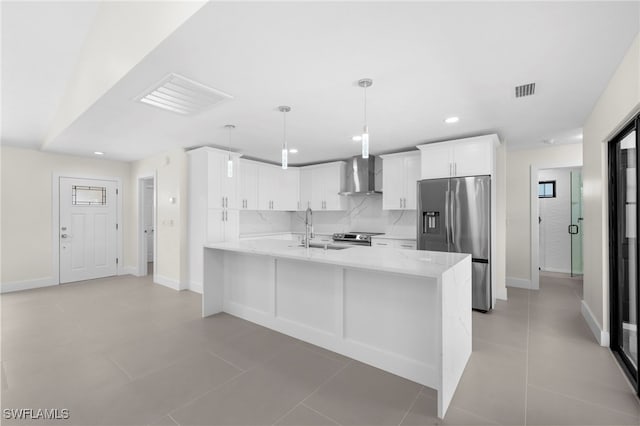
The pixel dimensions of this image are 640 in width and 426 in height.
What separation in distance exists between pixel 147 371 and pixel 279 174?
4.46m

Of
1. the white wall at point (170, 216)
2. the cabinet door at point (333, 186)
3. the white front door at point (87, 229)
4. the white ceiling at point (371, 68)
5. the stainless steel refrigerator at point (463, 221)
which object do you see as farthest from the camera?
the cabinet door at point (333, 186)

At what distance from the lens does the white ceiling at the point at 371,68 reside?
1657 mm

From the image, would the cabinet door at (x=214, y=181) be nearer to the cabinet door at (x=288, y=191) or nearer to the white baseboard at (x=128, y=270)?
the cabinet door at (x=288, y=191)

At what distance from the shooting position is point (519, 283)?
16.8 ft

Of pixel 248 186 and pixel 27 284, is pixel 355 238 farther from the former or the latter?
pixel 27 284

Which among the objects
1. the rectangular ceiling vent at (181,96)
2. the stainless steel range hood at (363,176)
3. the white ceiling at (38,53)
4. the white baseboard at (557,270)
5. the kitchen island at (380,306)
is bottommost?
the white baseboard at (557,270)

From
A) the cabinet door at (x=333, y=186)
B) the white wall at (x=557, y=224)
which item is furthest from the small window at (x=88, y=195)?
the white wall at (x=557, y=224)

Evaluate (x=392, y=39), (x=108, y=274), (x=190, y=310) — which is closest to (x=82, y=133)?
(x=190, y=310)

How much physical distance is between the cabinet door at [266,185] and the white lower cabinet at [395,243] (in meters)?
2.29

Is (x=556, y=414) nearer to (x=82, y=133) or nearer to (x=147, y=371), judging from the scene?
(x=147, y=371)

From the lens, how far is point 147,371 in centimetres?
238

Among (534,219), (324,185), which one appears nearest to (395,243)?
(324,185)

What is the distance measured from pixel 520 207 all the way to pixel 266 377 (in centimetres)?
510

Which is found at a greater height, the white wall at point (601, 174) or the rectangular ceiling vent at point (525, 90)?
the rectangular ceiling vent at point (525, 90)
